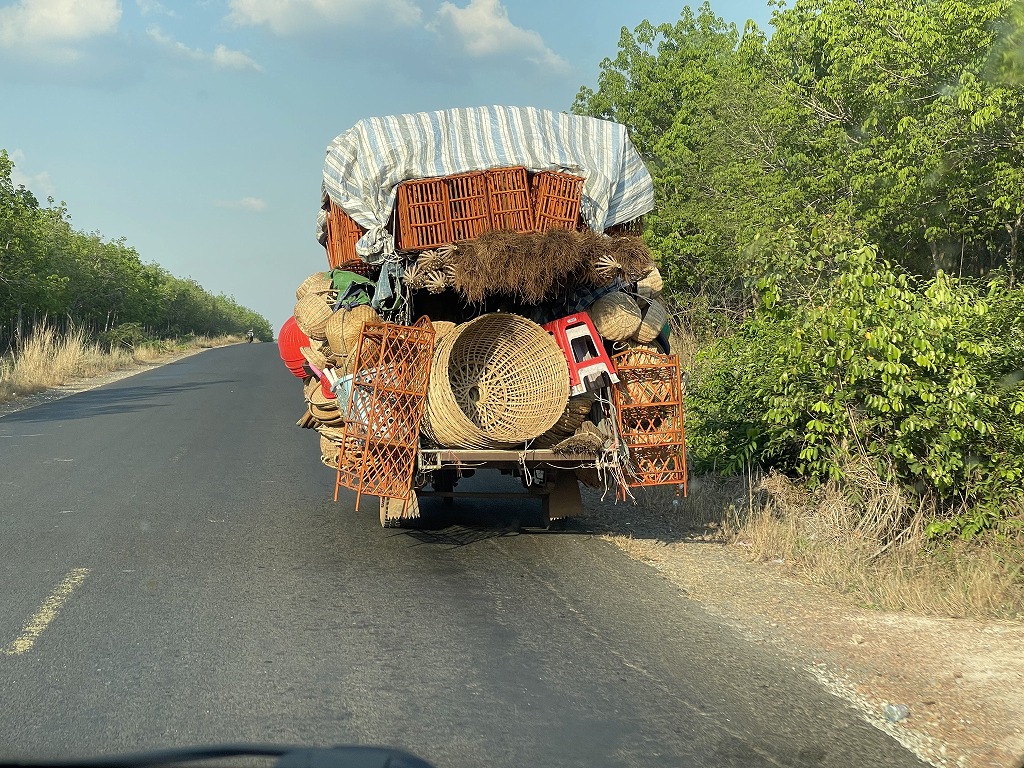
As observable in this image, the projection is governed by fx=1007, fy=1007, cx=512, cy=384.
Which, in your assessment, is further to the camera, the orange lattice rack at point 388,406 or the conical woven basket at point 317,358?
the conical woven basket at point 317,358

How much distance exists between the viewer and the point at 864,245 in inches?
335

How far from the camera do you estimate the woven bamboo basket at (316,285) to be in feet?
28.4

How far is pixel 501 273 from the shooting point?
7242mm

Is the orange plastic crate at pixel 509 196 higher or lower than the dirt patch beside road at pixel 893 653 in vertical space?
higher

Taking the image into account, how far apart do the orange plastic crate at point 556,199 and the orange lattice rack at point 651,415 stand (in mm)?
1190

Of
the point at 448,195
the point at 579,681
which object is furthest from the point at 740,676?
the point at 448,195

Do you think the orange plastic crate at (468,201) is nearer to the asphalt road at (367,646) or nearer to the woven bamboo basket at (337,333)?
the woven bamboo basket at (337,333)

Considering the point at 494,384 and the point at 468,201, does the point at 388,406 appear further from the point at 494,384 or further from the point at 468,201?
the point at 468,201

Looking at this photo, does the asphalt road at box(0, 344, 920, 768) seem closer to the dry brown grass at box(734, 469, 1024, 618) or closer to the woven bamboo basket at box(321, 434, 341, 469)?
the woven bamboo basket at box(321, 434, 341, 469)

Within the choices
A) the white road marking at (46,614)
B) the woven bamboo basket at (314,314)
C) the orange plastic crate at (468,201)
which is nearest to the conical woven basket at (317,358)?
the woven bamboo basket at (314,314)

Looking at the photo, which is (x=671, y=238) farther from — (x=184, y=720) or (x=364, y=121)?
(x=184, y=720)

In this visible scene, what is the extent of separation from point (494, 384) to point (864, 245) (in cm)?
344

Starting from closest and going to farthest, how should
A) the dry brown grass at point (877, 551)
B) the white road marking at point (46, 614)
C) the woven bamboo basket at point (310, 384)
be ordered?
the white road marking at point (46, 614), the dry brown grass at point (877, 551), the woven bamboo basket at point (310, 384)

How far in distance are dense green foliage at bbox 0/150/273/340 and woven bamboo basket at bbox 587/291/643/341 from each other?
22.2 meters
